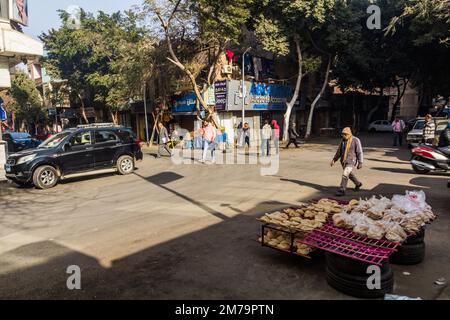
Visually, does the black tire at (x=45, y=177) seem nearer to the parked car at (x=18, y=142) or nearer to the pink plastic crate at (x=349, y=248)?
the pink plastic crate at (x=349, y=248)

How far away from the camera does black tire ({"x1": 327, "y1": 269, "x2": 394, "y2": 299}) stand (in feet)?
13.0

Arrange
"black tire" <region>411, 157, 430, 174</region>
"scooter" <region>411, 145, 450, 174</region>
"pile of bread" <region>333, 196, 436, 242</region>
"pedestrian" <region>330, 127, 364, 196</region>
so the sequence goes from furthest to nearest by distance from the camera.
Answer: "black tire" <region>411, 157, 430, 174</region> < "scooter" <region>411, 145, 450, 174</region> < "pedestrian" <region>330, 127, 364, 196</region> < "pile of bread" <region>333, 196, 436, 242</region>

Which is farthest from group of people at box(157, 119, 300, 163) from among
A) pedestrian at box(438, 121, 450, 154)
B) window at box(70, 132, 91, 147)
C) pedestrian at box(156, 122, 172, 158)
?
pedestrian at box(438, 121, 450, 154)

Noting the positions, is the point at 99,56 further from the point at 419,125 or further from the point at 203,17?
the point at 419,125

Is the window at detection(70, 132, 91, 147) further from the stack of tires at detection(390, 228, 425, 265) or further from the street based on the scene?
the stack of tires at detection(390, 228, 425, 265)

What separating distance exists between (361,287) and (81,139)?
11.2m

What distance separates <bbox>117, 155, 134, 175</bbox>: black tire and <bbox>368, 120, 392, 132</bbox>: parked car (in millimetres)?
31794

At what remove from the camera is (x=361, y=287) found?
399 centimetres

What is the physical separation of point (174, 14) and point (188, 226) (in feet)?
50.1

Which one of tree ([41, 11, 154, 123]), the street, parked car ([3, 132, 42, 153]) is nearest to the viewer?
the street

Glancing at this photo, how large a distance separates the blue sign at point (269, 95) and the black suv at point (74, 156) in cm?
1311
